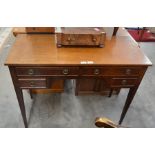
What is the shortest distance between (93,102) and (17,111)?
76 centimetres

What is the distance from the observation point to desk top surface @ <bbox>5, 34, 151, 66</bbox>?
1.05m

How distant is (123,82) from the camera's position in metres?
1.20

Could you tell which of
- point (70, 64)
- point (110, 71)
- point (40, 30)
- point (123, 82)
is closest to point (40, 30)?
point (40, 30)

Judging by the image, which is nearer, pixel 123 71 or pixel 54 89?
pixel 123 71

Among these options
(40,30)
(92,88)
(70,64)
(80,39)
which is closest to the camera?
(70,64)

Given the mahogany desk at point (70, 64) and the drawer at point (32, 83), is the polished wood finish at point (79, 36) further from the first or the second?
the drawer at point (32, 83)

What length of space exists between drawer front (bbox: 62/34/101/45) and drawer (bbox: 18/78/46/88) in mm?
312

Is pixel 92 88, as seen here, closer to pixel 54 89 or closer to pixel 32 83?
pixel 54 89

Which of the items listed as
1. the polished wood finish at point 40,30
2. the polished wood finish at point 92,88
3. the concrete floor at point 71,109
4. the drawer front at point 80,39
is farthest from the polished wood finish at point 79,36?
the concrete floor at point 71,109

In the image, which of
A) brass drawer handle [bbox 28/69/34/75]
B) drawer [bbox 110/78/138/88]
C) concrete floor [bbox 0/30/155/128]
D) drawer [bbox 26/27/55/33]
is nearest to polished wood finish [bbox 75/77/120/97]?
concrete floor [bbox 0/30/155/128]

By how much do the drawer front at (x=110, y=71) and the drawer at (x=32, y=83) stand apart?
277mm

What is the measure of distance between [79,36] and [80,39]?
3cm

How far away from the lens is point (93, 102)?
1769 millimetres

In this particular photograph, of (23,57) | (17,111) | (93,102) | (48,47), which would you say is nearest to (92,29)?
(48,47)
